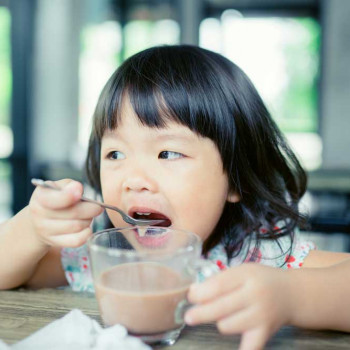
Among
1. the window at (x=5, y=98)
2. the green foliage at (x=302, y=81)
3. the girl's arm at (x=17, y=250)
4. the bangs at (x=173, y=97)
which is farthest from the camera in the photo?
the green foliage at (x=302, y=81)

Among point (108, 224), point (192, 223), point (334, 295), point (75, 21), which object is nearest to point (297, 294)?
point (334, 295)

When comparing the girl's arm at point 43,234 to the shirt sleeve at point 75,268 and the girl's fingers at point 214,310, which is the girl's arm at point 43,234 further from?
the girl's fingers at point 214,310

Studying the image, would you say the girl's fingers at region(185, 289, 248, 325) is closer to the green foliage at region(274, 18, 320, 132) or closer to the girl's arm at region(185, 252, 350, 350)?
the girl's arm at region(185, 252, 350, 350)

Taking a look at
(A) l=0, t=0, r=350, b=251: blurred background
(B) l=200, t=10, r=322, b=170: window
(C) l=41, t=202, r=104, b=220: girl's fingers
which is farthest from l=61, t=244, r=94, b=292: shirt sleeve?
(B) l=200, t=10, r=322, b=170: window

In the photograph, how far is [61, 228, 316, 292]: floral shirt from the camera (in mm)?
994

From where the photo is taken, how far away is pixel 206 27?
487 centimetres

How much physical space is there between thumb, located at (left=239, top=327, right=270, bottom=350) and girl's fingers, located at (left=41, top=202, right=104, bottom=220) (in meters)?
0.28

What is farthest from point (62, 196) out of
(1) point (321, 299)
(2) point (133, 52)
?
(2) point (133, 52)

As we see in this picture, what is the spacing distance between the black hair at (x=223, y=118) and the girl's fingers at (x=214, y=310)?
1.48 feet

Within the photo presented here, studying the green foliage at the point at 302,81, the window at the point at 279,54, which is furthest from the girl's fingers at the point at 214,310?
the green foliage at the point at 302,81

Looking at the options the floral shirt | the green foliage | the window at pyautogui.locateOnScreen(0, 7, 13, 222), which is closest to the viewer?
the floral shirt

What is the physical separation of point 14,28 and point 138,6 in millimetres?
1712

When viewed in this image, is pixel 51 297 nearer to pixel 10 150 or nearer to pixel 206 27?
pixel 10 150

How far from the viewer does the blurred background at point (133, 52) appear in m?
3.64
